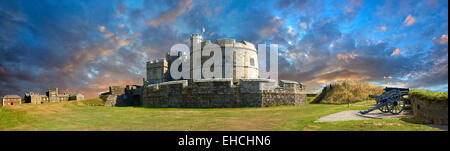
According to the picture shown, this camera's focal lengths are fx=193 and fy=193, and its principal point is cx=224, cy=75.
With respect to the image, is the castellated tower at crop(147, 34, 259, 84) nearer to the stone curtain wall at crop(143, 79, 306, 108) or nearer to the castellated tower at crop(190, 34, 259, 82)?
the castellated tower at crop(190, 34, 259, 82)

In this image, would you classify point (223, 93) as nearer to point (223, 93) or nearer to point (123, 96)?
point (223, 93)

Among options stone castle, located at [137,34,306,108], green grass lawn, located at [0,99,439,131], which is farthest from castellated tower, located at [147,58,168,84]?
green grass lawn, located at [0,99,439,131]

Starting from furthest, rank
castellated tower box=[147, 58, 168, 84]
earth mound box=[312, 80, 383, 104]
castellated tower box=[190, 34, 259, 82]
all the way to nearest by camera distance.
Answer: castellated tower box=[147, 58, 168, 84]
castellated tower box=[190, 34, 259, 82]
earth mound box=[312, 80, 383, 104]

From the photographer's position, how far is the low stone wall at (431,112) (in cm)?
648

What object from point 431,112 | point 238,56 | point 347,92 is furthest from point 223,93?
point 347,92

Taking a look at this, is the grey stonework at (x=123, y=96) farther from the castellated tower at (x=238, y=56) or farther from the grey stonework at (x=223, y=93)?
the castellated tower at (x=238, y=56)

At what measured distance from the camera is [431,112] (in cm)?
695

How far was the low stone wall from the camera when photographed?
6484mm

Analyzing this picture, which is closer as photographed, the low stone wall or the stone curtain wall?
the low stone wall

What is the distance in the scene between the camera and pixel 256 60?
31203 mm

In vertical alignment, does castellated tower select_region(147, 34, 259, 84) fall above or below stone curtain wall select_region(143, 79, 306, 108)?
above

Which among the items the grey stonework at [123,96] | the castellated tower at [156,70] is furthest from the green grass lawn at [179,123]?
the castellated tower at [156,70]

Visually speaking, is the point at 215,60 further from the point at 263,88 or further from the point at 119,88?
the point at 119,88
